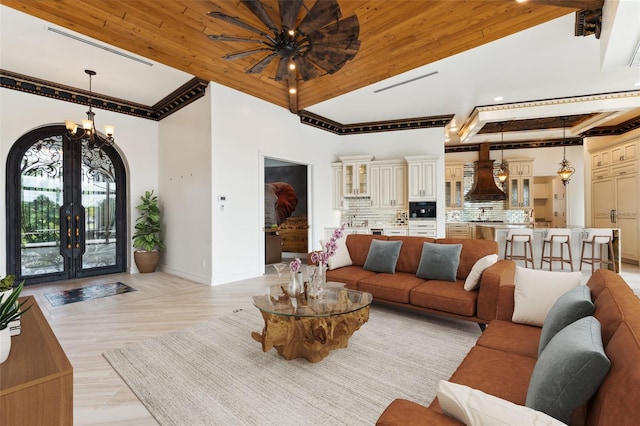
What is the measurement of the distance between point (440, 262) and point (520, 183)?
7.61 m

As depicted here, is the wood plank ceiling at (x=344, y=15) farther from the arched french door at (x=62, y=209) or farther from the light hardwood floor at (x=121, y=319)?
the light hardwood floor at (x=121, y=319)

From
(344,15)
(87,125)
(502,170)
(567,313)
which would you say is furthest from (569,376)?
(502,170)

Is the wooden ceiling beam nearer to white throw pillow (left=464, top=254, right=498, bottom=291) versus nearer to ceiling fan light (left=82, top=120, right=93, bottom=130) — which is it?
white throw pillow (left=464, top=254, right=498, bottom=291)

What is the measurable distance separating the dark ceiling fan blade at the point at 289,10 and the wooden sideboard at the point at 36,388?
266cm

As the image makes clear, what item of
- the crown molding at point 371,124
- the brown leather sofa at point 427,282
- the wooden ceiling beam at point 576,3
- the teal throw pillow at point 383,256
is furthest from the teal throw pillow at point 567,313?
the crown molding at point 371,124

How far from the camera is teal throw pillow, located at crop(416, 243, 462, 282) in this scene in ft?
10.9

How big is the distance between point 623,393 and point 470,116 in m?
7.05

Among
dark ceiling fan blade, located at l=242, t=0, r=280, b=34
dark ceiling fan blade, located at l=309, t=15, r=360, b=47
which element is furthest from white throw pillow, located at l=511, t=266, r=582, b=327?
dark ceiling fan blade, located at l=242, t=0, r=280, b=34

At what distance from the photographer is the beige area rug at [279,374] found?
6.03ft

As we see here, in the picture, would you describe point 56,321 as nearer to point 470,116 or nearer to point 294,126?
point 294,126

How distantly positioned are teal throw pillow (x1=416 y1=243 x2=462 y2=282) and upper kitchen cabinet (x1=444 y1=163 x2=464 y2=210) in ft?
22.7

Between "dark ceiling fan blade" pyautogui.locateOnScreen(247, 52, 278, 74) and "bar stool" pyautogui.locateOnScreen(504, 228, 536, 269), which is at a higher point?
"dark ceiling fan blade" pyautogui.locateOnScreen(247, 52, 278, 74)

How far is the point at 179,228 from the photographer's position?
5.68 m

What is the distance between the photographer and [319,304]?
2453 mm
